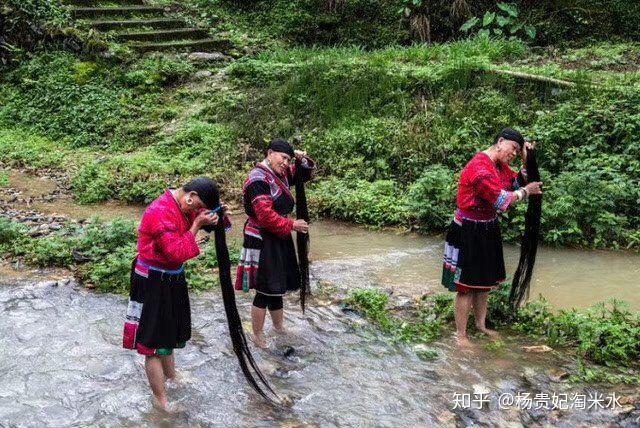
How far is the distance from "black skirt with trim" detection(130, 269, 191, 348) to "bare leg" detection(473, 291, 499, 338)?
108 inches

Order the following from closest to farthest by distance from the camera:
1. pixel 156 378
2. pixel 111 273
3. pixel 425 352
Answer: pixel 156 378, pixel 425 352, pixel 111 273

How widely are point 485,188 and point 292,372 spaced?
7.14ft

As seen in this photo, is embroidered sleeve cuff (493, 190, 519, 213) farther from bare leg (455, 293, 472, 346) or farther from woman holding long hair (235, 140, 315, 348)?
woman holding long hair (235, 140, 315, 348)

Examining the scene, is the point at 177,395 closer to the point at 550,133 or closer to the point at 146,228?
the point at 146,228

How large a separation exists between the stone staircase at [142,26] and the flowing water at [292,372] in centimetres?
977

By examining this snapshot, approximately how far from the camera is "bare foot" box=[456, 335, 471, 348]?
5.71m

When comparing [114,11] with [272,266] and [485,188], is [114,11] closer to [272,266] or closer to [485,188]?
[272,266]

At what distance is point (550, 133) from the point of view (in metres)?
9.67

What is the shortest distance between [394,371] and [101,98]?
11.1m

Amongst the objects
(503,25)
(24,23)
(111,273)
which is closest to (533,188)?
(111,273)

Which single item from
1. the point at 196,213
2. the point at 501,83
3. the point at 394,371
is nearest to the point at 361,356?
the point at 394,371

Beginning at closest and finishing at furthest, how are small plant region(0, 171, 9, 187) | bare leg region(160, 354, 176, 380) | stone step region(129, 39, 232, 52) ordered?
1. bare leg region(160, 354, 176, 380)
2. small plant region(0, 171, 9, 187)
3. stone step region(129, 39, 232, 52)

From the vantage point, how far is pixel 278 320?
5988 millimetres

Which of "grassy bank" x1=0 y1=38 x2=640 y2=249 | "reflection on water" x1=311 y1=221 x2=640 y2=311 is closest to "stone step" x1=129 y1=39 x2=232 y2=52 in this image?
"grassy bank" x1=0 y1=38 x2=640 y2=249
